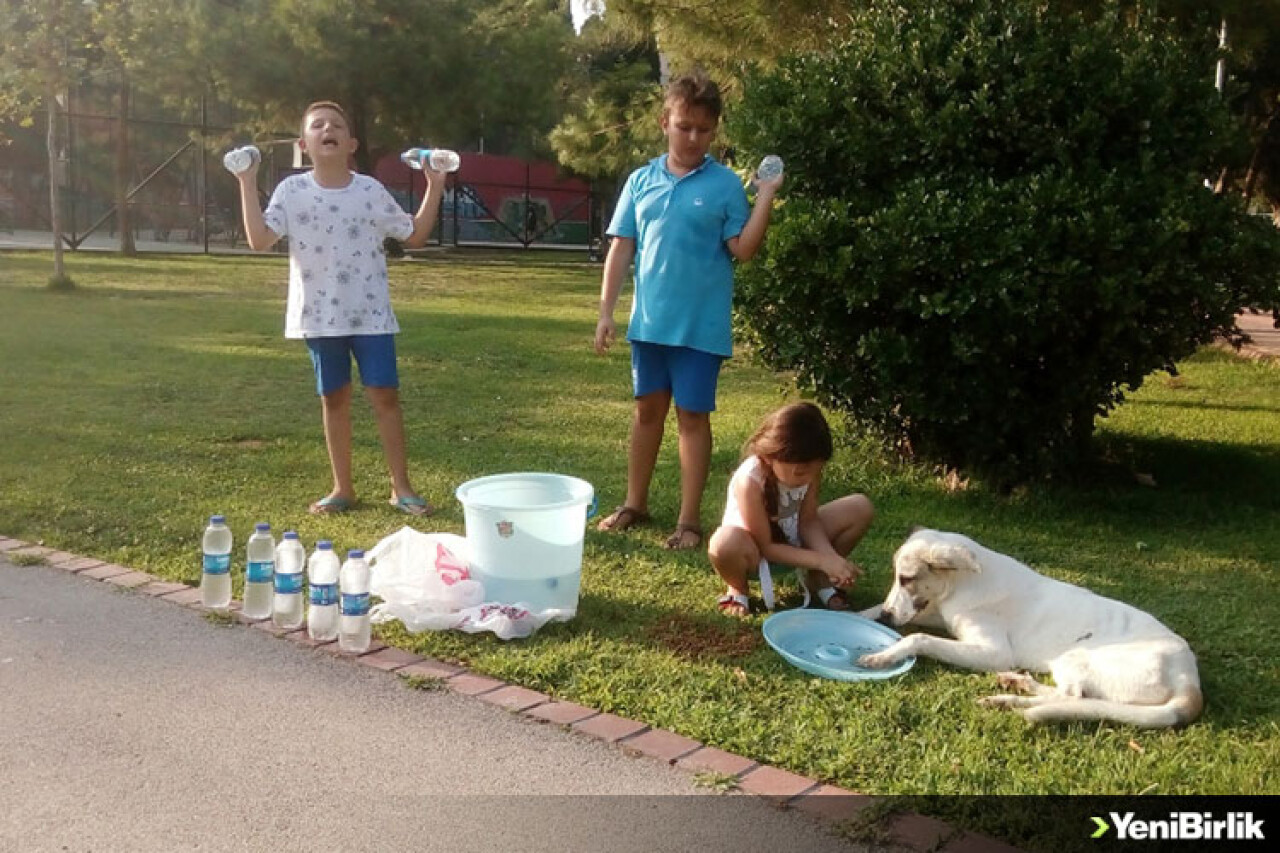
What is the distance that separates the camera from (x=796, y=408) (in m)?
4.15

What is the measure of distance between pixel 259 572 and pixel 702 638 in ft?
5.17

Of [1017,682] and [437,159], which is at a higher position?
[437,159]

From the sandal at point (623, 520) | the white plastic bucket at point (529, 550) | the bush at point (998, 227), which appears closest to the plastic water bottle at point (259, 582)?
the white plastic bucket at point (529, 550)

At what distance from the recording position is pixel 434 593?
3.98 metres

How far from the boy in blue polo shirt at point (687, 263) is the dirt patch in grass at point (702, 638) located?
876mm

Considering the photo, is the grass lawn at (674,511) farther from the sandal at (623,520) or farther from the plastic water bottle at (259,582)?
the plastic water bottle at (259,582)

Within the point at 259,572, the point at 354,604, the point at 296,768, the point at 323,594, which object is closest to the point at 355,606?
the point at 354,604

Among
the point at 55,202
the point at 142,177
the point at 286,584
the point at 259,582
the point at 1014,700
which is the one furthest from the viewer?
the point at 142,177

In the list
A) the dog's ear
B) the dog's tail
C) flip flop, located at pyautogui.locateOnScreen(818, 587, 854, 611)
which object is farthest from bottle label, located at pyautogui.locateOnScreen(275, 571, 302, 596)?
the dog's tail

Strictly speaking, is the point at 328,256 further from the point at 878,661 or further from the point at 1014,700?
the point at 1014,700

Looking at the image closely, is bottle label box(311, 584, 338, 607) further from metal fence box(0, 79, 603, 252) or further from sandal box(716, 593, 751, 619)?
metal fence box(0, 79, 603, 252)

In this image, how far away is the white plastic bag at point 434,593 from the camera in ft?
12.7

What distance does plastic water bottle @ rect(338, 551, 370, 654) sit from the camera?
3.72m

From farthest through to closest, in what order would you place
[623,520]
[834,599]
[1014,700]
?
[623,520] → [834,599] → [1014,700]
